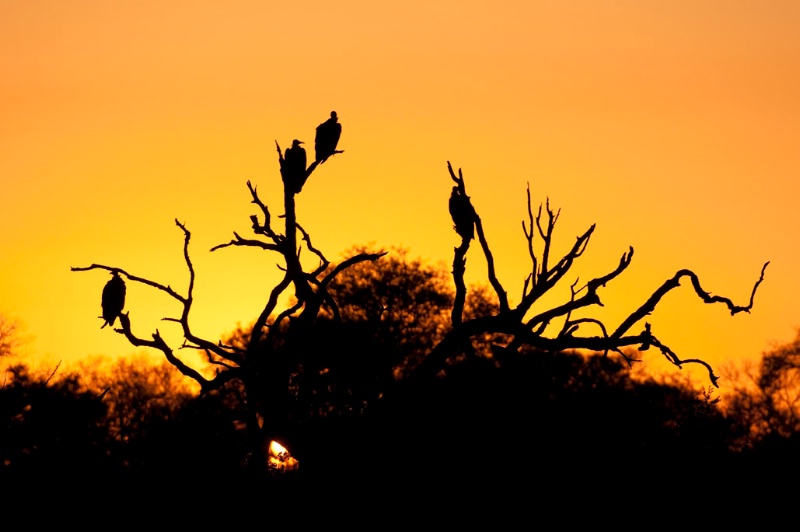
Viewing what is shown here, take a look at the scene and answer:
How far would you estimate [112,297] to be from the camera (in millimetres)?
13680

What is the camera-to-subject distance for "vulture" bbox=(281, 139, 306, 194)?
11.7 m

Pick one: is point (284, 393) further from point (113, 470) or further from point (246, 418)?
point (113, 470)

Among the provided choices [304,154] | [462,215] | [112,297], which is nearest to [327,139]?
[304,154]

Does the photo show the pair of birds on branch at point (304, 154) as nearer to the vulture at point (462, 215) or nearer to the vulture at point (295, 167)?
the vulture at point (295, 167)

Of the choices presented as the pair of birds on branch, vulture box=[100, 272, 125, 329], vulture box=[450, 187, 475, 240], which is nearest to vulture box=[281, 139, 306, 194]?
the pair of birds on branch

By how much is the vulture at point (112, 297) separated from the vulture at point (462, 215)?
12.9ft

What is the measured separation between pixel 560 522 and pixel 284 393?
638cm

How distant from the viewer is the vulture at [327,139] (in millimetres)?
13758

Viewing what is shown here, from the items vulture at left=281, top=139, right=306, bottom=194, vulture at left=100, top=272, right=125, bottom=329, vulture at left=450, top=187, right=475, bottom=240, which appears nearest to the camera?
vulture at left=281, top=139, right=306, bottom=194

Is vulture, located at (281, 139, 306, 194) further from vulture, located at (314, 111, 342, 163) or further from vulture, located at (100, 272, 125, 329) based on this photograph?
vulture, located at (100, 272, 125, 329)

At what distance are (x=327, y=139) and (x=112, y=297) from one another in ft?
10.2

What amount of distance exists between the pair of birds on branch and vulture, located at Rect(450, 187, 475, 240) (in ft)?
5.00

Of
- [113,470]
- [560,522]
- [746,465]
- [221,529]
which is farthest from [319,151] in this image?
[746,465]

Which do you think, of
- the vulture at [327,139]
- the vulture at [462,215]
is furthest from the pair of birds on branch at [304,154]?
the vulture at [462,215]
